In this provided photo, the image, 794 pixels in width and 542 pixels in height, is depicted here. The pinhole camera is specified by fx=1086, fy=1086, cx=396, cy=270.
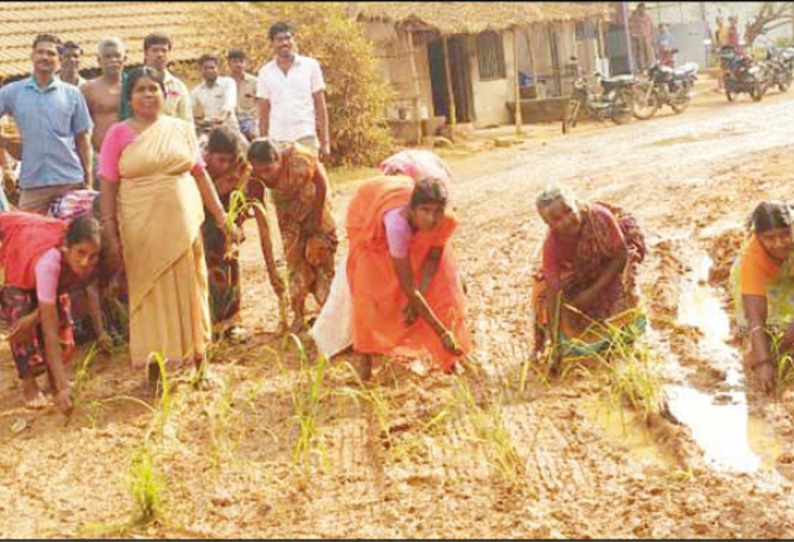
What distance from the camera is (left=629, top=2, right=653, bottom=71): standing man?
18891 mm

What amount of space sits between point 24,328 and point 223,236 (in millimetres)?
1125

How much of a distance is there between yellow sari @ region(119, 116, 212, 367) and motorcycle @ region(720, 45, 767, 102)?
7920mm

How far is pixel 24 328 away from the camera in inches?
190

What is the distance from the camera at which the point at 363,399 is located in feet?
15.8

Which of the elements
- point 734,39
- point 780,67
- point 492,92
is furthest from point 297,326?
point 492,92

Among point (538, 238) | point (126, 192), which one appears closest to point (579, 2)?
point (538, 238)

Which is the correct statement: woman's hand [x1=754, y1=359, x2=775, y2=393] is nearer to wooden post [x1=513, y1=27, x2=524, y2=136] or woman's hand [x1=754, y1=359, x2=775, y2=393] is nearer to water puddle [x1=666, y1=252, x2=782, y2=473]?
water puddle [x1=666, y1=252, x2=782, y2=473]

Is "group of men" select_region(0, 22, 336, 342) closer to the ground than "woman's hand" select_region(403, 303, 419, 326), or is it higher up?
higher up

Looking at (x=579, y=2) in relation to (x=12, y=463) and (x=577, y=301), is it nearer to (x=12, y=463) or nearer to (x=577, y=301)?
(x=577, y=301)

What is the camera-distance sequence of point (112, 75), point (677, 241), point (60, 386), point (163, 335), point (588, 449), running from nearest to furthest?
point (588, 449)
point (60, 386)
point (163, 335)
point (112, 75)
point (677, 241)

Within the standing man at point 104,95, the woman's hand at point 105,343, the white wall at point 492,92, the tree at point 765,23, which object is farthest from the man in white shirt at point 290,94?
the white wall at point 492,92

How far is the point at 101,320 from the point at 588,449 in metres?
2.67

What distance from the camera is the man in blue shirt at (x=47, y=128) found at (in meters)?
5.94

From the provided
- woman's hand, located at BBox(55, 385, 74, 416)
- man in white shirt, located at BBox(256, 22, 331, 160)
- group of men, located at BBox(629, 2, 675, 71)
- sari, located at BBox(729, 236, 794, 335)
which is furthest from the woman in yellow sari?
group of men, located at BBox(629, 2, 675, 71)
